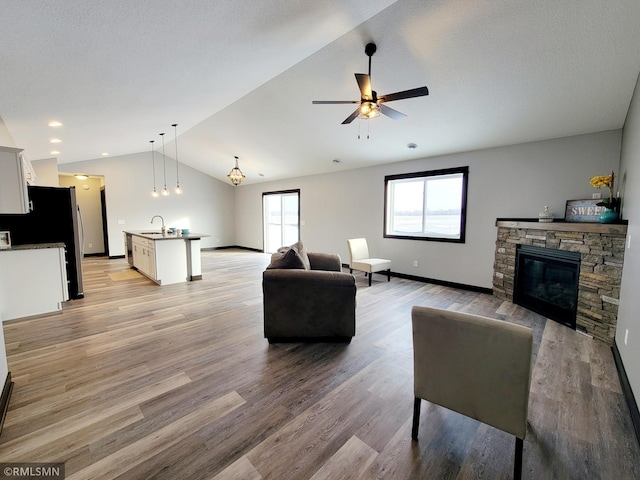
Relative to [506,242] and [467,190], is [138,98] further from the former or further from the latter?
[506,242]

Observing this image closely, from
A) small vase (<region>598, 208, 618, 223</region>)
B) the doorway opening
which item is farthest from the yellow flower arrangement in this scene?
the doorway opening

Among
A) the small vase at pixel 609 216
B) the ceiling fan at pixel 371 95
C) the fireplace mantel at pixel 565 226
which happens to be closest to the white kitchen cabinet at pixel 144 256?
the ceiling fan at pixel 371 95

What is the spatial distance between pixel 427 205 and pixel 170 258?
16.9ft

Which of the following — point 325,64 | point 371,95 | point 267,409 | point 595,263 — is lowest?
point 267,409

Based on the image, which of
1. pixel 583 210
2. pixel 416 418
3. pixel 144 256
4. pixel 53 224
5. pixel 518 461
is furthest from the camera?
pixel 144 256

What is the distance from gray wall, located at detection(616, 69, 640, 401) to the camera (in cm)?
205

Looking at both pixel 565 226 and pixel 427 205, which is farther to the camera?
pixel 427 205

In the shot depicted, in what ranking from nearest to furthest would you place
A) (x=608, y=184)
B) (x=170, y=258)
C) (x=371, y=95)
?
(x=371, y=95) → (x=608, y=184) → (x=170, y=258)

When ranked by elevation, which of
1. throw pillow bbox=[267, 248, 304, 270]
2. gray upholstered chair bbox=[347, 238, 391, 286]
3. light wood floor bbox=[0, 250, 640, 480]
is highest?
throw pillow bbox=[267, 248, 304, 270]

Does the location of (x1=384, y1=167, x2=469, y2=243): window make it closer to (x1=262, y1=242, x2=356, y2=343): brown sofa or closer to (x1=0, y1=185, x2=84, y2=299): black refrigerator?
(x1=262, y1=242, x2=356, y2=343): brown sofa

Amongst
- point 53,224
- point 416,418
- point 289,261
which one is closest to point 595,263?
point 416,418

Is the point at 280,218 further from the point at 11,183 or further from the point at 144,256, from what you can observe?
the point at 11,183

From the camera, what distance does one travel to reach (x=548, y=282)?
390 centimetres

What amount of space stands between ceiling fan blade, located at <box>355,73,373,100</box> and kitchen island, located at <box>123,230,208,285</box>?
4317 millimetres
